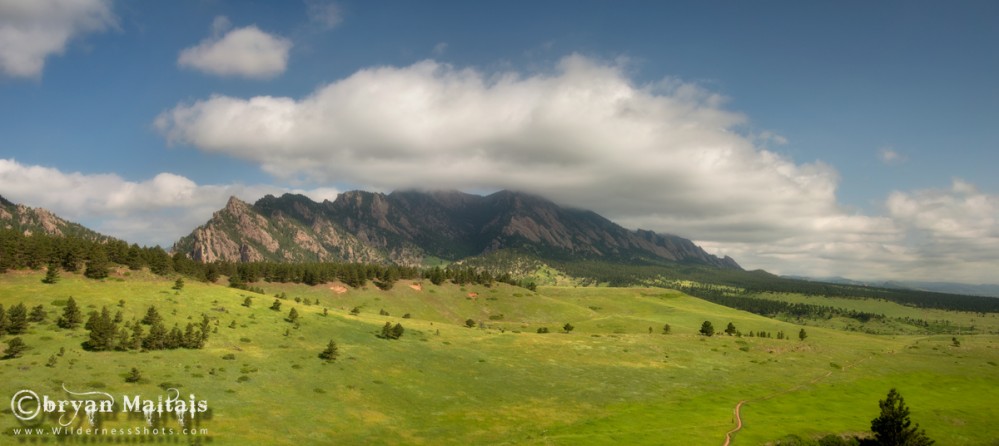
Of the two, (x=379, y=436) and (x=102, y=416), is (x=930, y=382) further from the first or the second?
(x=102, y=416)

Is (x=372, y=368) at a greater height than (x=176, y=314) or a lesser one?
lesser

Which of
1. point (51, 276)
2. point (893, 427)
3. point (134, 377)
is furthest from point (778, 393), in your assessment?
point (51, 276)

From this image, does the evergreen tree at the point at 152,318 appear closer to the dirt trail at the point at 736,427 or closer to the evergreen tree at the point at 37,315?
the evergreen tree at the point at 37,315

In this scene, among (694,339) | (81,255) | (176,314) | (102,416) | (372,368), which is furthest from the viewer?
(694,339)

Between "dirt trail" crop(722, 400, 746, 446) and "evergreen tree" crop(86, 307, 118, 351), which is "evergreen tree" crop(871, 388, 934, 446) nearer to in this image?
"dirt trail" crop(722, 400, 746, 446)

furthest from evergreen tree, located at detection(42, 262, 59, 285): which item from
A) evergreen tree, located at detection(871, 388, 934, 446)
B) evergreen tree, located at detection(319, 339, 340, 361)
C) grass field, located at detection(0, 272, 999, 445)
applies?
evergreen tree, located at detection(871, 388, 934, 446)

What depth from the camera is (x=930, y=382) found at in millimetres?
109875

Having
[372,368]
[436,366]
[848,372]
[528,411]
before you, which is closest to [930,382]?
[848,372]

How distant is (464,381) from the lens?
282ft

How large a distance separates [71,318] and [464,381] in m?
64.6

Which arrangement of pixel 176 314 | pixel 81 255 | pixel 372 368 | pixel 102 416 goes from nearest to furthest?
pixel 102 416 → pixel 372 368 → pixel 176 314 → pixel 81 255

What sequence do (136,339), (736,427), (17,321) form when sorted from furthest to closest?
1. (136,339)
2. (736,427)
3. (17,321)

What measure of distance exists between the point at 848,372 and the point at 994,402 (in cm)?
2546

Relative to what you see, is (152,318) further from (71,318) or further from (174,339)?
(174,339)
